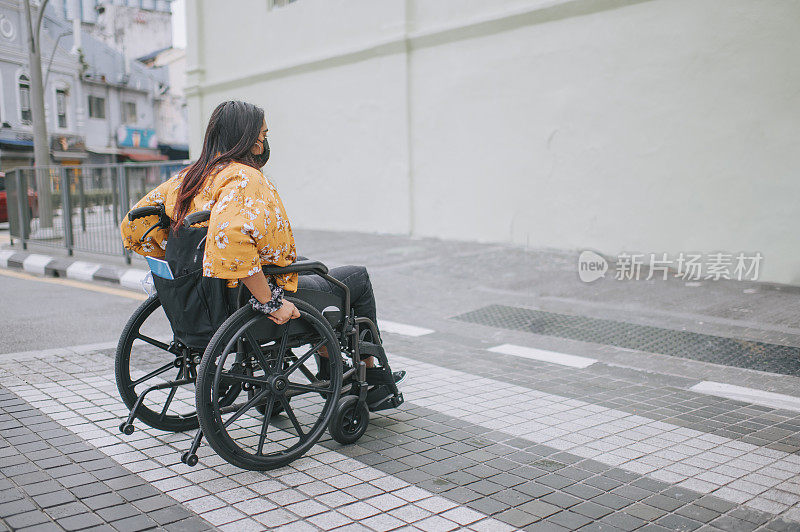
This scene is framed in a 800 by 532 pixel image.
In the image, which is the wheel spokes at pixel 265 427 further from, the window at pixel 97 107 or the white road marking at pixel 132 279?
the window at pixel 97 107

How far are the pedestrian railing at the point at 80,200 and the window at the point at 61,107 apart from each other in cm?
2511


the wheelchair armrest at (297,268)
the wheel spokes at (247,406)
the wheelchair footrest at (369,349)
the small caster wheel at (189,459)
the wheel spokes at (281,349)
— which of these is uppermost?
the wheelchair armrest at (297,268)

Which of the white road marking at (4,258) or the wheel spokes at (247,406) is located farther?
the white road marking at (4,258)

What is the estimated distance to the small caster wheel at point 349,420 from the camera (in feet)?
11.0

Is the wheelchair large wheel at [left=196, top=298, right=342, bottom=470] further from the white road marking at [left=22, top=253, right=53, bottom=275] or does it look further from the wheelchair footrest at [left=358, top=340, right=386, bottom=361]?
the white road marking at [left=22, top=253, right=53, bottom=275]

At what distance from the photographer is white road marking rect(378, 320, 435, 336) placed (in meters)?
6.12

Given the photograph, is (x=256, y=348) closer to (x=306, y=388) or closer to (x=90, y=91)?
(x=306, y=388)

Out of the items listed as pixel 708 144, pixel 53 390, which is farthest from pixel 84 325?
pixel 708 144

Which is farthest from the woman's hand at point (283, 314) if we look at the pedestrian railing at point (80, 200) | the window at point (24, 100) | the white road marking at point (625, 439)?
the window at point (24, 100)

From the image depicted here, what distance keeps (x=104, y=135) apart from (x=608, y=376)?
38.0 meters

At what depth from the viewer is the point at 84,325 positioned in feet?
21.0

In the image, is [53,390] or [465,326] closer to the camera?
[53,390]

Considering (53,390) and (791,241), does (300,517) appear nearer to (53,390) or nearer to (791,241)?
(53,390)

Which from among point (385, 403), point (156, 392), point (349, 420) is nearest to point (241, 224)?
point (349, 420)
